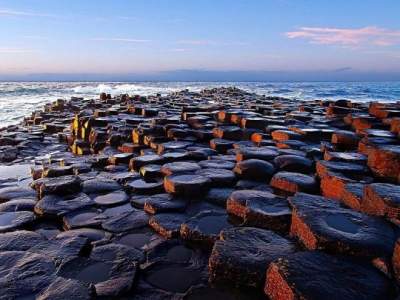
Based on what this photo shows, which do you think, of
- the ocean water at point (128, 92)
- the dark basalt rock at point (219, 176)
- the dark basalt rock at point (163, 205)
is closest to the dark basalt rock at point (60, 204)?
the dark basalt rock at point (163, 205)

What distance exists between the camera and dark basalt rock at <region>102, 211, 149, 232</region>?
265 centimetres

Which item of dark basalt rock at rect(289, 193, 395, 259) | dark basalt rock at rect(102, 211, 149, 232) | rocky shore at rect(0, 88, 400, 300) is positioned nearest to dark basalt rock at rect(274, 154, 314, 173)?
rocky shore at rect(0, 88, 400, 300)

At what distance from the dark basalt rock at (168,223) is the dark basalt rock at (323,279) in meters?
0.91

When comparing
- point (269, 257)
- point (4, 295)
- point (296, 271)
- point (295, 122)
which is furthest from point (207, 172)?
point (295, 122)

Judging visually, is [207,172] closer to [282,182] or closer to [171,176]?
[171,176]

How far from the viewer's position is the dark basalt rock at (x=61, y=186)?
3254 millimetres

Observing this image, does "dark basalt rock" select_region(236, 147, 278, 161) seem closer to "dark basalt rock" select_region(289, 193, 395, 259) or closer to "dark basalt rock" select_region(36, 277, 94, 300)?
"dark basalt rock" select_region(289, 193, 395, 259)

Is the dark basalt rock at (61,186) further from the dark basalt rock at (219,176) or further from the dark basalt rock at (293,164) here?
the dark basalt rock at (293,164)

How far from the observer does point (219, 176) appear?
3.39m

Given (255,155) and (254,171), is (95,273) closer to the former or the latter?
(254,171)

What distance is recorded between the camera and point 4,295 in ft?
5.63

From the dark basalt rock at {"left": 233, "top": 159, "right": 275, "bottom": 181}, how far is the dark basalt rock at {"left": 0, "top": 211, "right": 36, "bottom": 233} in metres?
1.90

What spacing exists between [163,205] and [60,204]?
0.89m

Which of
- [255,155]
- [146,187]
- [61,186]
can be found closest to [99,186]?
[61,186]
